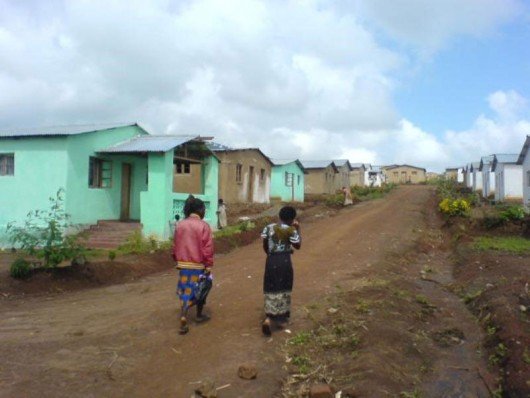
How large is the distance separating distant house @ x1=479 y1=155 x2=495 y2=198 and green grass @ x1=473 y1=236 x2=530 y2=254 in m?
22.9

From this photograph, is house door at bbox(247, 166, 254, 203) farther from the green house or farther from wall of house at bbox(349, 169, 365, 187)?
wall of house at bbox(349, 169, 365, 187)

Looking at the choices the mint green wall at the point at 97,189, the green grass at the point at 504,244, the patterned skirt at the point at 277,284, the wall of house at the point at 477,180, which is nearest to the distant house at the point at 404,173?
the wall of house at the point at 477,180

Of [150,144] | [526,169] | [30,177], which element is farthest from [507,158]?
[30,177]

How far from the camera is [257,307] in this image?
307 inches

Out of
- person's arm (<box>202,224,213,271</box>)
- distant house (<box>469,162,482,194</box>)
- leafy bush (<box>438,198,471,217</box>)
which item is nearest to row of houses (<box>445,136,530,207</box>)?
leafy bush (<box>438,198,471,217</box>)

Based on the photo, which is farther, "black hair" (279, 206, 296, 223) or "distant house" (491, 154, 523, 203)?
"distant house" (491, 154, 523, 203)

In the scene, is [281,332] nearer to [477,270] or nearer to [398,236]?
[477,270]

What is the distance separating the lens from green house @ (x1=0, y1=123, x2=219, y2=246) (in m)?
15.8

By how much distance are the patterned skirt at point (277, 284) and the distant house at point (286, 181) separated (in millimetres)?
28634

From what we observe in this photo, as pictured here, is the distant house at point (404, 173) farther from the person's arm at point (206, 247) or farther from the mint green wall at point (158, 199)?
the person's arm at point (206, 247)

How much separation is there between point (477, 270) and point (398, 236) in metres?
5.83

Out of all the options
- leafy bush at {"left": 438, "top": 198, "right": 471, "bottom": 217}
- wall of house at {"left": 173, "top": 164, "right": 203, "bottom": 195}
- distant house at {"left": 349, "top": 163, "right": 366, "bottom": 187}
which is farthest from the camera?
distant house at {"left": 349, "top": 163, "right": 366, "bottom": 187}

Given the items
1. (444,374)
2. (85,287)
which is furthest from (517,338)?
(85,287)

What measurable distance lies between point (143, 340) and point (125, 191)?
42.7 ft
